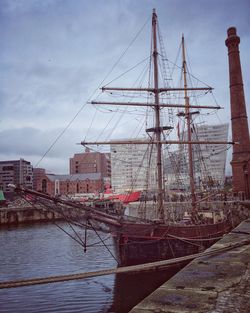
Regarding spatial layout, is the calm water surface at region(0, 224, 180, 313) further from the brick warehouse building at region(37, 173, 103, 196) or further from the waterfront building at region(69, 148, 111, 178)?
the waterfront building at region(69, 148, 111, 178)

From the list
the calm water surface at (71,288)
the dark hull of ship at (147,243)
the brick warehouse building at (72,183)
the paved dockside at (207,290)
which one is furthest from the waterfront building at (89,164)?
the paved dockside at (207,290)

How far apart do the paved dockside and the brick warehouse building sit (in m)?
102

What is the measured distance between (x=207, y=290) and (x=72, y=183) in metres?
110

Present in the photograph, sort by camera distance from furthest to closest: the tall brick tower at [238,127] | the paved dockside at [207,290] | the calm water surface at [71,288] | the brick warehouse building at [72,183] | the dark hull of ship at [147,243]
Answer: the brick warehouse building at [72,183]
the tall brick tower at [238,127]
the dark hull of ship at [147,243]
the calm water surface at [71,288]
the paved dockside at [207,290]

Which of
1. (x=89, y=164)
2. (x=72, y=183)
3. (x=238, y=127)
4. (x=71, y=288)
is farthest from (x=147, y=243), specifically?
(x=89, y=164)

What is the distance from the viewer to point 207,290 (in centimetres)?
553

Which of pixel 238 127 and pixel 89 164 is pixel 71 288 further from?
pixel 89 164

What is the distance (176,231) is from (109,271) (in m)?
9.47

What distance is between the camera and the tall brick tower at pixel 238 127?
116ft

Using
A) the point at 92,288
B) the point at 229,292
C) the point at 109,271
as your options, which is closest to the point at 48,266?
the point at 92,288

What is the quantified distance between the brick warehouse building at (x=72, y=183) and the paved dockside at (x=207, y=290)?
102397 mm

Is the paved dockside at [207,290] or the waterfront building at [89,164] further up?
the waterfront building at [89,164]

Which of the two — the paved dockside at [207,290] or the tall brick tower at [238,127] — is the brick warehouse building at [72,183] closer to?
the tall brick tower at [238,127]

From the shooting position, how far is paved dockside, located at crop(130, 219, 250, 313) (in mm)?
4738
